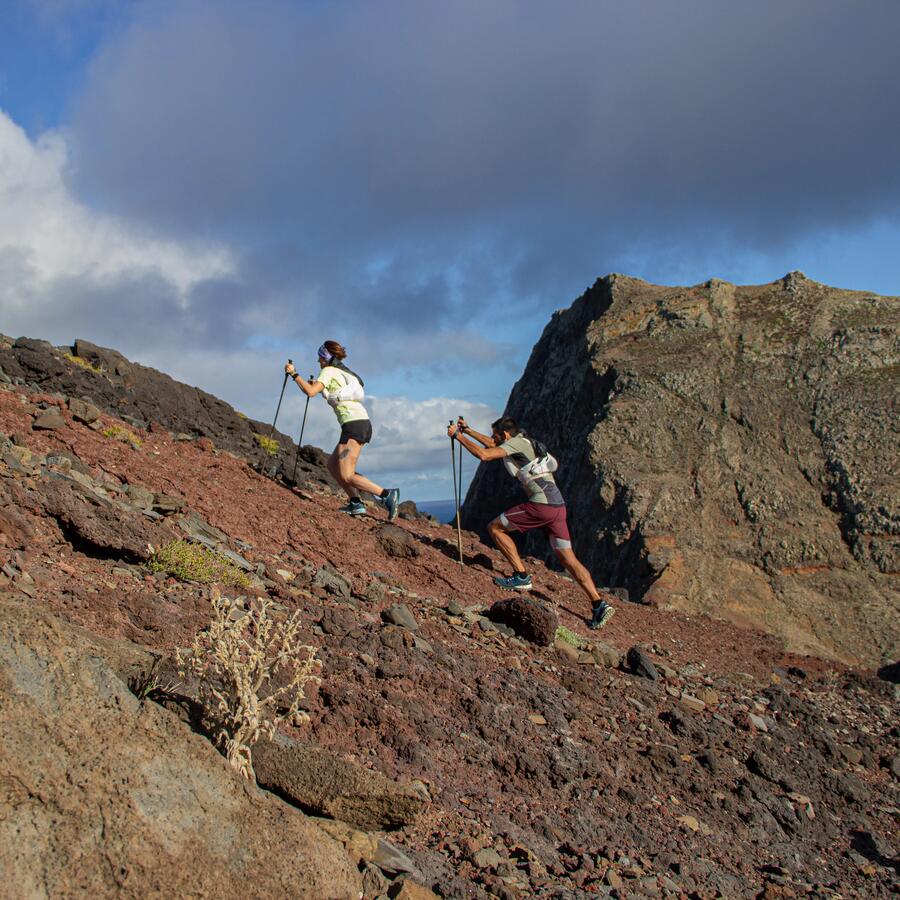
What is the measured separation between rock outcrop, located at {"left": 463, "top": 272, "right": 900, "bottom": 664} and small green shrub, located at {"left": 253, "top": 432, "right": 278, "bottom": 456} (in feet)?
18.7

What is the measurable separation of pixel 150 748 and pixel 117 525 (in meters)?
4.03

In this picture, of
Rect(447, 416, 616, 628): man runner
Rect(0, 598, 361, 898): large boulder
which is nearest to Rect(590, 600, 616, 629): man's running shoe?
Rect(447, 416, 616, 628): man runner

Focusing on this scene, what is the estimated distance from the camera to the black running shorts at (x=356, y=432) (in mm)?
12539

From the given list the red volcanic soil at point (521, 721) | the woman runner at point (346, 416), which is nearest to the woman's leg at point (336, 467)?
the woman runner at point (346, 416)

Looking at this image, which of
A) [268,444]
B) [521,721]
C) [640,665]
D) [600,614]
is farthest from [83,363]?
[521,721]

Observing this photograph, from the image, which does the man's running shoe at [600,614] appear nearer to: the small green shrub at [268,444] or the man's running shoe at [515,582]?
the man's running shoe at [515,582]

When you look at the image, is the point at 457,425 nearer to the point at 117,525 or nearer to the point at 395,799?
the point at 117,525

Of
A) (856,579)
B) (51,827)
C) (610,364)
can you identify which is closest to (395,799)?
(51,827)

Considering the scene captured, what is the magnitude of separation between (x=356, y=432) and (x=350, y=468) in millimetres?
522

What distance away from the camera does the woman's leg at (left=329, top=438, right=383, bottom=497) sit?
12.4m

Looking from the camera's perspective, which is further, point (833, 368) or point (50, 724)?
point (833, 368)

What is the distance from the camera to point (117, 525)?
25.7 feet

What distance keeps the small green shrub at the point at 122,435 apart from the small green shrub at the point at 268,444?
12.5 ft

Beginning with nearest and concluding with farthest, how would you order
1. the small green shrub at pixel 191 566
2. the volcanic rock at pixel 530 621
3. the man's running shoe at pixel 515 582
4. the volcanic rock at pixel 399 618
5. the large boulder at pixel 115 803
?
the large boulder at pixel 115 803 → the small green shrub at pixel 191 566 → the volcanic rock at pixel 399 618 → the volcanic rock at pixel 530 621 → the man's running shoe at pixel 515 582
